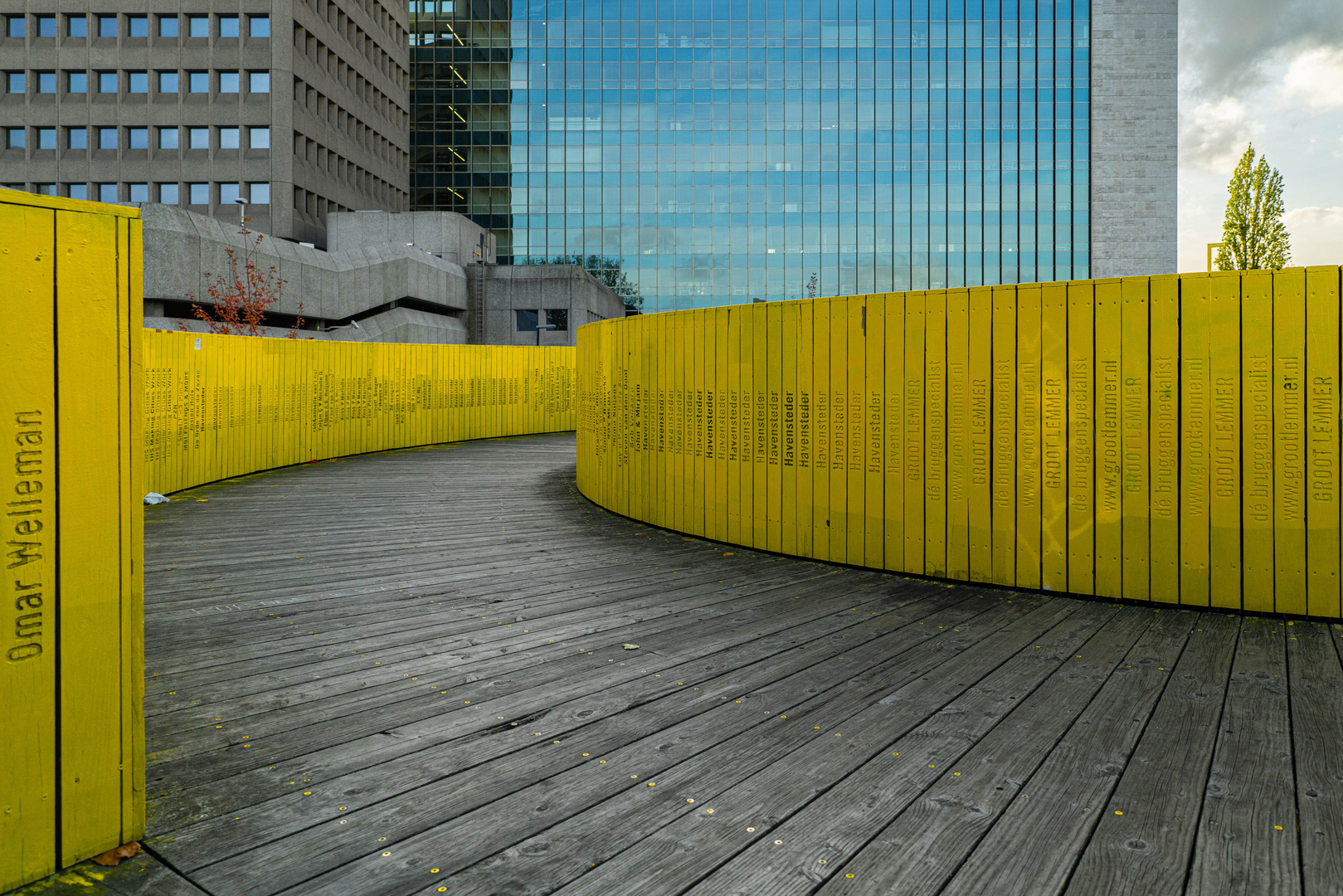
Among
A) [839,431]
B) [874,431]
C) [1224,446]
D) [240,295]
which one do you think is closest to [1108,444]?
[1224,446]

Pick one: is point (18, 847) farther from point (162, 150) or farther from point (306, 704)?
point (162, 150)

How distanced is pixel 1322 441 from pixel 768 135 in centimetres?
6074

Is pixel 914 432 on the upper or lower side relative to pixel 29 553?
upper

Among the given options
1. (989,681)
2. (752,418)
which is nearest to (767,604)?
(989,681)

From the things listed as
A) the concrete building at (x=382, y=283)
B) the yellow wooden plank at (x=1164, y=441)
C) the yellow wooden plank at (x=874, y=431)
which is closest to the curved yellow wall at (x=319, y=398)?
the concrete building at (x=382, y=283)

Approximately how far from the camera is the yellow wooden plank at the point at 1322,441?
512 centimetres

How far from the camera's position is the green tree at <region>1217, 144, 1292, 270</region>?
41.9 meters

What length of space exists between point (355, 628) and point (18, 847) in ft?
8.69

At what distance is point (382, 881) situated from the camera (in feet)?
7.64

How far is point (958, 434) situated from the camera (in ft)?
20.3

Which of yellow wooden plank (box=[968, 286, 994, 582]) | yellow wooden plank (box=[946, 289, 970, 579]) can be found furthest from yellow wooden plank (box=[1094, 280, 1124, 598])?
yellow wooden plank (box=[946, 289, 970, 579])

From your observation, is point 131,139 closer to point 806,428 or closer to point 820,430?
point 806,428

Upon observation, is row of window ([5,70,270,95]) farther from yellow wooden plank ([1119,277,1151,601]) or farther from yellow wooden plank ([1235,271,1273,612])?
yellow wooden plank ([1235,271,1273,612])

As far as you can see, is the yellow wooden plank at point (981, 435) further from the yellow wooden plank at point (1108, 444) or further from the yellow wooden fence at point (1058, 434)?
the yellow wooden plank at point (1108, 444)
